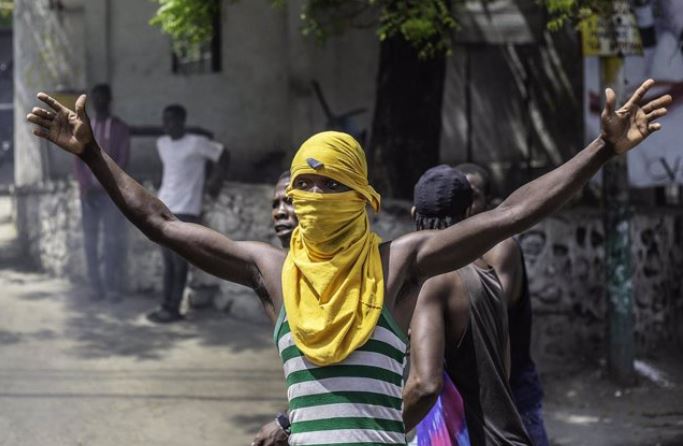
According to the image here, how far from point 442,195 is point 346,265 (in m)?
0.96

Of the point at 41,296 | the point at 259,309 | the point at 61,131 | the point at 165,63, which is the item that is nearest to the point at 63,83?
the point at 165,63

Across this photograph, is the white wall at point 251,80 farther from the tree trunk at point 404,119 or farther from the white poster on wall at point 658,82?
the white poster on wall at point 658,82

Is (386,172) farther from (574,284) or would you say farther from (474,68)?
(474,68)

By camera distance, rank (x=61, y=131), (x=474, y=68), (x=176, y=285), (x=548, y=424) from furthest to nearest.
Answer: (x=474, y=68)
(x=176, y=285)
(x=548, y=424)
(x=61, y=131)

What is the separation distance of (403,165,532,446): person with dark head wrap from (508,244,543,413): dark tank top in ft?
1.99

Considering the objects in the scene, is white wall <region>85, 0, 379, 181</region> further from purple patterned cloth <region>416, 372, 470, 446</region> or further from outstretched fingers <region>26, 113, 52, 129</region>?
outstretched fingers <region>26, 113, 52, 129</region>

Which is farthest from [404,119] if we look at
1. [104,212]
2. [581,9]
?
[104,212]

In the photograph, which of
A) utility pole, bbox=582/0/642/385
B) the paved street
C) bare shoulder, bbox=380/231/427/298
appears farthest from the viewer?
utility pole, bbox=582/0/642/385

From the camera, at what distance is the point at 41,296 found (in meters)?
10.5

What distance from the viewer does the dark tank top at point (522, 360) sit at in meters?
4.54

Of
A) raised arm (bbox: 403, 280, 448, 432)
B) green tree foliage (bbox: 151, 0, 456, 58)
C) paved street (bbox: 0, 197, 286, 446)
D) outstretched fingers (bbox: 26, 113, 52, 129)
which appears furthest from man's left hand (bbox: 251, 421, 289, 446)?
green tree foliage (bbox: 151, 0, 456, 58)

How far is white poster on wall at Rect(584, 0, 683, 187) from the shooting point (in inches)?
347

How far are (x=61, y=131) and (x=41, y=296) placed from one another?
751 centimetres

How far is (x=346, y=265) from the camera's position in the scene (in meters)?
3.03
